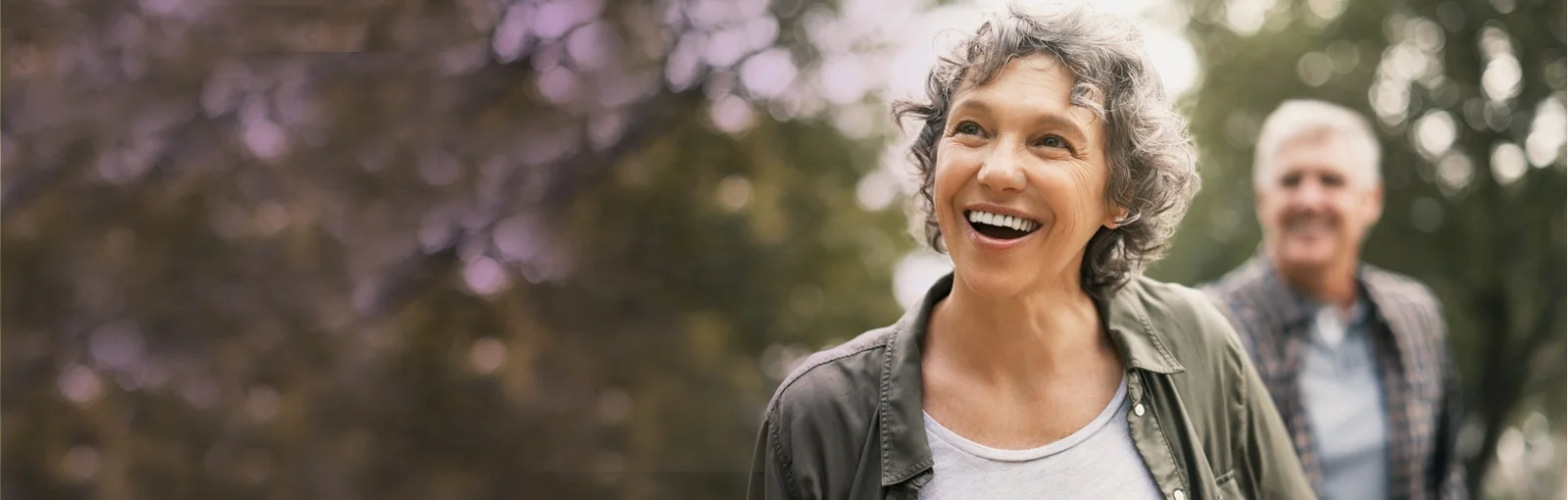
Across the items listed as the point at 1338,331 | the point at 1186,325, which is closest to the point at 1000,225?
the point at 1186,325

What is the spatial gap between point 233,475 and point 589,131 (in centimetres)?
345

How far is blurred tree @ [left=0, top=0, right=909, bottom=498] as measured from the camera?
8.30 meters

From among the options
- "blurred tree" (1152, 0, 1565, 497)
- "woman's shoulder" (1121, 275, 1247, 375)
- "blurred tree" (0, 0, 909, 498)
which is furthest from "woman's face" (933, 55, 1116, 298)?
"blurred tree" (1152, 0, 1565, 497)

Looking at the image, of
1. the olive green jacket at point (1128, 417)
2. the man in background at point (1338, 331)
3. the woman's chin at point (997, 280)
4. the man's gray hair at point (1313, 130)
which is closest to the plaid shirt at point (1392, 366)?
the man in background at point (1338, 331)

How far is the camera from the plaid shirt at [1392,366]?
320cm

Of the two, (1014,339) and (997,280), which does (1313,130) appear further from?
(997,280)

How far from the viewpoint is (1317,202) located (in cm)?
342

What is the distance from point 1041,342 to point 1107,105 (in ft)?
1.25

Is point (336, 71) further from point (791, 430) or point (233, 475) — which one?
point (791, 430)

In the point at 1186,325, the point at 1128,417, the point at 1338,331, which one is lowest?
the point at 1338,331

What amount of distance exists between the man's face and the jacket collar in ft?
5.08

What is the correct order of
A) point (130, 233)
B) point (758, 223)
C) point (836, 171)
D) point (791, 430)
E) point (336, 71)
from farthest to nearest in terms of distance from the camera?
point (836, 171) < point (758, 223) < point (130, 233) < point (336, 71) < point (791, 430)

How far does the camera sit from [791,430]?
6.27ft

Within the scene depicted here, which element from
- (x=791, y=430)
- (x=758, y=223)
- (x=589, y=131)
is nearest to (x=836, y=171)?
(x=758, y=223)
